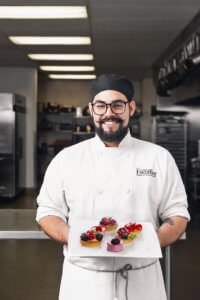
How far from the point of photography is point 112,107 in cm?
141

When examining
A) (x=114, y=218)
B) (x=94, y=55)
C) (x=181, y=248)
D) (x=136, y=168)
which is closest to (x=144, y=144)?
(x=136, y=168)

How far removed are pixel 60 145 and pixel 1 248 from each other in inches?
211

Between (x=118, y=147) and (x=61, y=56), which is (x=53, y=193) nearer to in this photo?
(x=118, y=147)

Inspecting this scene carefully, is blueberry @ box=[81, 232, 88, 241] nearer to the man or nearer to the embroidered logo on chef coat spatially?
the man

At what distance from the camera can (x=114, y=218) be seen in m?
1.48

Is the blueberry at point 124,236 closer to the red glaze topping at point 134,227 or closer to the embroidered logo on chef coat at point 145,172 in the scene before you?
the red glaze topping at point 134,227

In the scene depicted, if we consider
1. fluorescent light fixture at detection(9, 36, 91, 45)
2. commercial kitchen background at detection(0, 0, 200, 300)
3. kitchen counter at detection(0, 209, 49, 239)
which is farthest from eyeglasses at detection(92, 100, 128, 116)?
fluorescent light fixture at detection(9, 36, 91, 45)

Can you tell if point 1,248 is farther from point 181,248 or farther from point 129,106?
point 129,106

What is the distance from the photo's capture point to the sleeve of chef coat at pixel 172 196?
1456mm

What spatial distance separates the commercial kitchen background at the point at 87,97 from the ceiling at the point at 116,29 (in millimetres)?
11

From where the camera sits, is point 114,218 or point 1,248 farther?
point 1,248

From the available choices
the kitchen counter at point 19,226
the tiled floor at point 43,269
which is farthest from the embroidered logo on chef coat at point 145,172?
the tiled floor at point 43,269

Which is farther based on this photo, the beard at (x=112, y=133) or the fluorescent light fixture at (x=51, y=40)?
the fluorescent light fixture at (x=51, y=40)

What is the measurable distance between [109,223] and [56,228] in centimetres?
18
